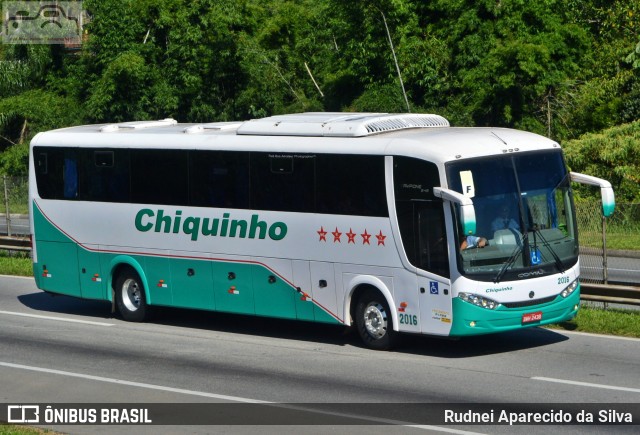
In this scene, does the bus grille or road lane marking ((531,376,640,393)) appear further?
the bus grille

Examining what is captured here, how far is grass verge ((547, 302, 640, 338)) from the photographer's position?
16906 mm

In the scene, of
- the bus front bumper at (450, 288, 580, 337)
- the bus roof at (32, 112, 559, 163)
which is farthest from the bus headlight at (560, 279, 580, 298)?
the bus roof at (32, 112, 559, 163)

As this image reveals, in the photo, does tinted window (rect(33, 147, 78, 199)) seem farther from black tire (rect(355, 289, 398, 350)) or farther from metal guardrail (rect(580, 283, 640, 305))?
metal guardrail (rect(580, 283, 640, 305))

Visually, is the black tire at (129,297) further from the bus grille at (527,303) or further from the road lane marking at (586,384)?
the road lane marking at (586,384)

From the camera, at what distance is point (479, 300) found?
586 inches

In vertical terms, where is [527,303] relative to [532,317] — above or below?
above

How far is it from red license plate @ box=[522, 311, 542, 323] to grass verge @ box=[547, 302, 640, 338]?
212 centimetres

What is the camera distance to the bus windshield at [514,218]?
48.9ft

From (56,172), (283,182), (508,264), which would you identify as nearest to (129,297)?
(56,172)

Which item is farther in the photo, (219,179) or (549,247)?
(219,179)

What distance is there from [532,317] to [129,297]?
305 inches

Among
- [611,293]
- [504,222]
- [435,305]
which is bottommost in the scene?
[611,293]

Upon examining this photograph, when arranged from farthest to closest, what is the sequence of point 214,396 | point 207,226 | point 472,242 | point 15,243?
point 15,243, point 207,226, point 472,242, point 214,396

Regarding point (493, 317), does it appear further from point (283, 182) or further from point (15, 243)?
point (15, 243)
